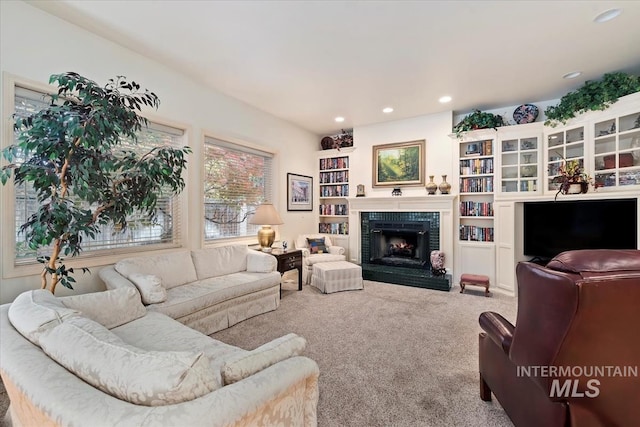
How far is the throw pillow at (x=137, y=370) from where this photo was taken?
82 cm

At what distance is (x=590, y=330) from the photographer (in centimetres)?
104

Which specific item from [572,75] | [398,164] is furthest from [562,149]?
[398,164]

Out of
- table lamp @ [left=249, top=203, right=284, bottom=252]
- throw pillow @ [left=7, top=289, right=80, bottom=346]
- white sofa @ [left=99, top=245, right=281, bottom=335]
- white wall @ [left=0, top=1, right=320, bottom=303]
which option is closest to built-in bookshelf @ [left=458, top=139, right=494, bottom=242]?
white wall @ [left=0, top=1, right=320, bottom=303]

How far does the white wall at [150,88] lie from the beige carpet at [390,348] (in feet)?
5.41

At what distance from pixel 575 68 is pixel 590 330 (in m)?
3.61

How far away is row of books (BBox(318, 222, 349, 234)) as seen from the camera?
19.0 feet

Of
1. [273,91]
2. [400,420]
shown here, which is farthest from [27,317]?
[273,91]

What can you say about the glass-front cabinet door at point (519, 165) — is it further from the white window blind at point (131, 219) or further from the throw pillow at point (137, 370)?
the throw pillow at point (137, 370)

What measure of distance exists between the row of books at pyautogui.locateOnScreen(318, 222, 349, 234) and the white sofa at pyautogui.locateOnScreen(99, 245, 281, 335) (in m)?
2.39

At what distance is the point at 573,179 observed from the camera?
139 inches

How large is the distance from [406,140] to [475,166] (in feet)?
4.00

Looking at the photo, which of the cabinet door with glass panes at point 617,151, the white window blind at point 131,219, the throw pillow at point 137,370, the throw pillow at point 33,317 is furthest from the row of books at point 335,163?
the throw pillow at point 137,370

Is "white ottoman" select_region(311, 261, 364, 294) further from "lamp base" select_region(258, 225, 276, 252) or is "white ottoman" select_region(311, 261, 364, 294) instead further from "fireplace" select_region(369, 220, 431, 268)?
"fireplace" select_region(369, 220, 431, 268)

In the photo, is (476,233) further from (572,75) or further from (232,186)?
(232,186)
